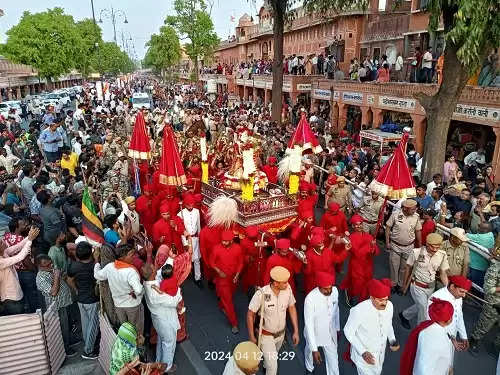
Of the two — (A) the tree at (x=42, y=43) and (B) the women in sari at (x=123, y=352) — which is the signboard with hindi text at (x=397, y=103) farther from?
(A) the tree at (x=42, y=43)

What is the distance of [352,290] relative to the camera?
20.3ft

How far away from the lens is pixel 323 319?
14.2 ft

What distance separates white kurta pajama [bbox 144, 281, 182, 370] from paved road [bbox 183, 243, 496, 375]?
2.26 feet

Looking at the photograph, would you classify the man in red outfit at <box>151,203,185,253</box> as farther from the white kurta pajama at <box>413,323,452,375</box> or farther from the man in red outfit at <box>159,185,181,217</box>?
the white kurta pajama at <box>413,323,452,375</box>

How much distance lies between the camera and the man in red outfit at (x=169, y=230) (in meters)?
6.80

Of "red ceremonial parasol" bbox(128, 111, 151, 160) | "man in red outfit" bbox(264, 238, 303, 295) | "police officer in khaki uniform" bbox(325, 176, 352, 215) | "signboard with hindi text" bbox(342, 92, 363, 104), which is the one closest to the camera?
"man in red outfit" bbox(264, 238, 303, 295)

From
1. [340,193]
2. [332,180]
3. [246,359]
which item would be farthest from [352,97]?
[246,359]

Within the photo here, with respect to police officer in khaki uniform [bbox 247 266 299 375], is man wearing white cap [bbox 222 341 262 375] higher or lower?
higher

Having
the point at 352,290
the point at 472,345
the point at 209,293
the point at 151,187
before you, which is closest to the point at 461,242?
the point at 472,345

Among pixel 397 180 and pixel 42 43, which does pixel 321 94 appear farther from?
pixel 42 43

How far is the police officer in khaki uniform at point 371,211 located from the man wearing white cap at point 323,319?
3.51 m

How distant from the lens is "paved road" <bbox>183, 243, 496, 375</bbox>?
16.5 ft

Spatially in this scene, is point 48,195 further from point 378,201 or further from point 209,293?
point 378,201

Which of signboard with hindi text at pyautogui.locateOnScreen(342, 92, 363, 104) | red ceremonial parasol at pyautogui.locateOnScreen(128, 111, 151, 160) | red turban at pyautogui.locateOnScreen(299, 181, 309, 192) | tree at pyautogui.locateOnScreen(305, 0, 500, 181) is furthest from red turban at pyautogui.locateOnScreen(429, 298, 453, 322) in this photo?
signboard with hindi text at pyautogui.locateOnScreen(342, 92, 363, 104)
